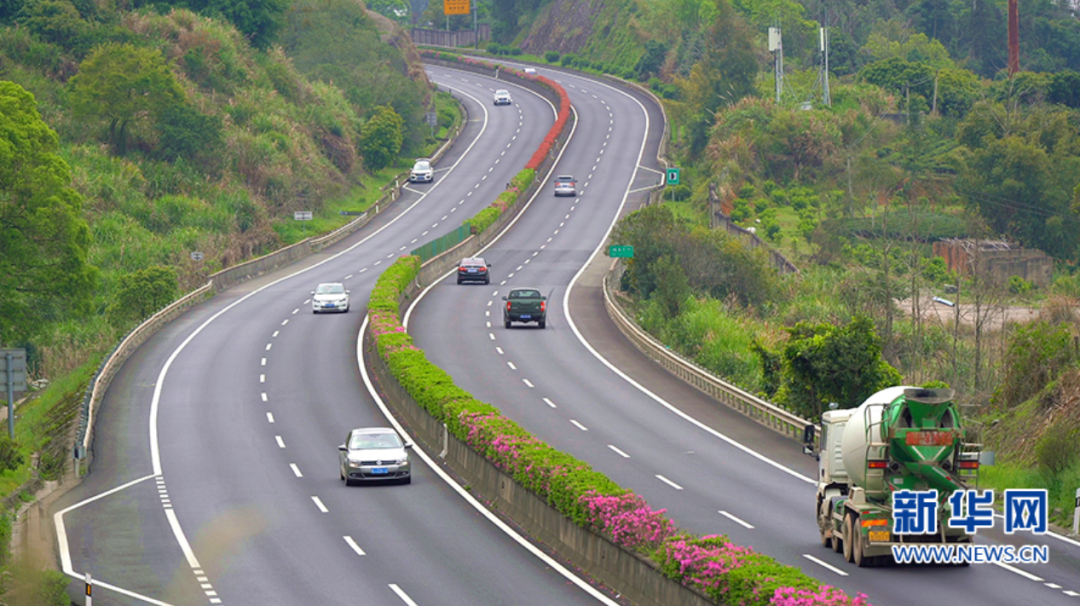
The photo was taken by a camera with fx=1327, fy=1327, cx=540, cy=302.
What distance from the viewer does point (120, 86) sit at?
3553 inches

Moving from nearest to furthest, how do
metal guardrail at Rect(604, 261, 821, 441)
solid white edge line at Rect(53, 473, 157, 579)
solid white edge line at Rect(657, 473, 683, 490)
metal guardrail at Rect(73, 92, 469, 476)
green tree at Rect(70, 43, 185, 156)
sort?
solid white edge line at Rect(53, 473, 157, 579) < solid white edge line at Rect(657, 473, 683, 490) < metal guardrail at Rect(604, 261, 821, 441) < metal guardrail at Rect(73, 92, 469, 476) < green tree at Rect(70, 43, 185, 156)

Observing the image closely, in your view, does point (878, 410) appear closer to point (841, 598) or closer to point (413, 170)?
point (841, 598)

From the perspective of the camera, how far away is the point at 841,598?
56.0 feet

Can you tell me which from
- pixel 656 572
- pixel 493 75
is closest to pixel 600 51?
pixel 493 75

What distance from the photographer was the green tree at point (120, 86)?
89688 millimetres

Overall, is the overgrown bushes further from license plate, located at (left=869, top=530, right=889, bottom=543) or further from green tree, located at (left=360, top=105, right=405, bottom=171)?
green tree, located at (left=360, top=105, right=405, bottom=171)

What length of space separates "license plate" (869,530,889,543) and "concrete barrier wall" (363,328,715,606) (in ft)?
13.3

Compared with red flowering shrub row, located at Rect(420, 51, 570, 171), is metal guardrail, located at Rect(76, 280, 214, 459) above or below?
below

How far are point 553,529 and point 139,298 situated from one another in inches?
1755

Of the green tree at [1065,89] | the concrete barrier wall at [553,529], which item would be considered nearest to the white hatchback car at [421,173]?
the green tree at [1065,89]

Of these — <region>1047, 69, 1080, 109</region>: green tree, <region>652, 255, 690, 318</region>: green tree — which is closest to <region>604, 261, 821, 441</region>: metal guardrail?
<region>652, 255, 690, 318</region>: green tree

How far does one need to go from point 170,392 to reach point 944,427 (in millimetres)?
32349

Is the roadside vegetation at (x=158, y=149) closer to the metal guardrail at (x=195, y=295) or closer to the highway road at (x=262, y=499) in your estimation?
the metal guardrail at (x=195, y=295)

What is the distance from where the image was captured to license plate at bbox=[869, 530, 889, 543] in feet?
74.2
